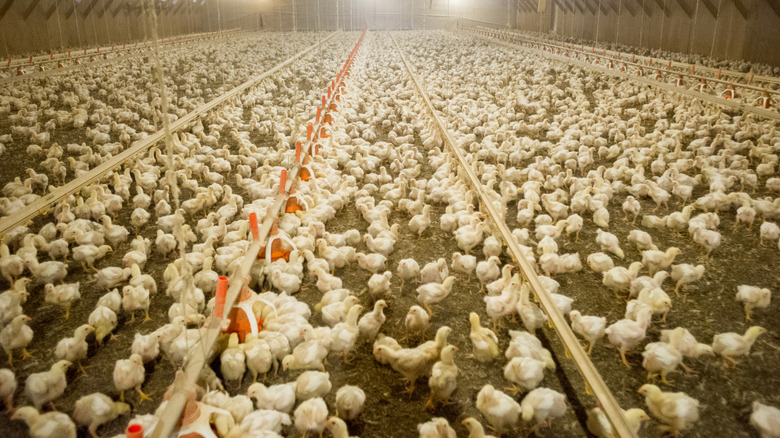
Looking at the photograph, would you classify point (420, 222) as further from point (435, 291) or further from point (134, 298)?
point (134, 298)

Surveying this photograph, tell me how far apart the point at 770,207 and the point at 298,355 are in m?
4.73

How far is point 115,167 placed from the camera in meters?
6.12

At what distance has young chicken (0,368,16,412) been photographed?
105 inches

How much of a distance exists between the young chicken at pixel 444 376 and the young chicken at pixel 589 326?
896 millimetres

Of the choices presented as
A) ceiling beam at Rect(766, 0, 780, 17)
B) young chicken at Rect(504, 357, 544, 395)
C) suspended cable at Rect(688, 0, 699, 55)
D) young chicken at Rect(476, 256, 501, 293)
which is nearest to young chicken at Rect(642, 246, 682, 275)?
young chicken at Rect(476, 256, 501, 293)

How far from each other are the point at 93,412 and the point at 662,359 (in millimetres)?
3046

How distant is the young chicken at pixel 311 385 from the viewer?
265cm

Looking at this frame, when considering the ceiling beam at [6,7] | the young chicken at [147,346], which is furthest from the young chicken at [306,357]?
the ceiling beam at [6,7]

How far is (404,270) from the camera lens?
156 inches

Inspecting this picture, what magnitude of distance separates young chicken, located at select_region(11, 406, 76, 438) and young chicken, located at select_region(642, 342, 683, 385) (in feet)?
10.0

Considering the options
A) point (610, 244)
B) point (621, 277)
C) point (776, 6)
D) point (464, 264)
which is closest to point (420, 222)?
point (464, 264)

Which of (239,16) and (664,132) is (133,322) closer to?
(664,132)

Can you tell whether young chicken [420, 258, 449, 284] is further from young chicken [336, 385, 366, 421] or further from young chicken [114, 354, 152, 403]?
young chicken [114, 354, 152, 403]

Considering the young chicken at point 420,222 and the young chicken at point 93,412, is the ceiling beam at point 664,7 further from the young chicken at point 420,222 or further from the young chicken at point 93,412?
the young chicken at point 93,412
